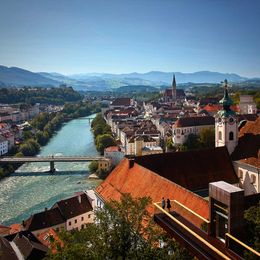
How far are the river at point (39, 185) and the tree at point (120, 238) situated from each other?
81.3ft

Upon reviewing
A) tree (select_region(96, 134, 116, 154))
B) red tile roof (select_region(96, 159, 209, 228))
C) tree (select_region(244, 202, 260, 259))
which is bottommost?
tree (select_region(96, 134, 116, 154))

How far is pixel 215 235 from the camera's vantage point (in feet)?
24.0

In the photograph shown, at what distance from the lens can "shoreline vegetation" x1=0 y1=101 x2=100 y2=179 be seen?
203 ft

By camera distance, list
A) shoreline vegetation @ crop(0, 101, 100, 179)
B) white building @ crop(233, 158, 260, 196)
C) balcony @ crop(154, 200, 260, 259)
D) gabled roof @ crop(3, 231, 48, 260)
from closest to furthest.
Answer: balcony @ crop(154, 200, 260, 259) < gabled roof @ crop(3, 231, 48, 260) < white building @ crop(233, 158, 260, 196) < shoreline vegetation @ crop(0, 101, 100, 179)

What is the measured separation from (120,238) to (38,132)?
236 feet

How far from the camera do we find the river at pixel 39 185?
3600cm

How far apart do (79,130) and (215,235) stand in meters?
91.4

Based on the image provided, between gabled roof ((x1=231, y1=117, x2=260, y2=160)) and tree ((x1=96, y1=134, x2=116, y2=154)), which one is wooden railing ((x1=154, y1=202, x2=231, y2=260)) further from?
tree ((x1=96, y1=134, x2=116, y2=154))

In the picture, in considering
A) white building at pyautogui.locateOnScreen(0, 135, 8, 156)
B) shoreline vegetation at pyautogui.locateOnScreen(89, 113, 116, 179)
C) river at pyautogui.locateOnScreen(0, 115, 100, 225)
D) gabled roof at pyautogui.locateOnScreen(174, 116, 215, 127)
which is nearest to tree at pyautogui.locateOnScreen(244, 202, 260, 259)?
river at pyautogui.locateOnScreen(0, 115, 100, 225)

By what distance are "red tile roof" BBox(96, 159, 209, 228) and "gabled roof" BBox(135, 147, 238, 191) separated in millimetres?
1162

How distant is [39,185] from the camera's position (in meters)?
44.8

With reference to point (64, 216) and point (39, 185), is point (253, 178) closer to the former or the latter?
point (64, 216)

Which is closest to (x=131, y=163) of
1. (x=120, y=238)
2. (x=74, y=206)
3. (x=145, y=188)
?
(x=145, y=188)

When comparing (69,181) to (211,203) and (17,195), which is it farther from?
(211,203)
